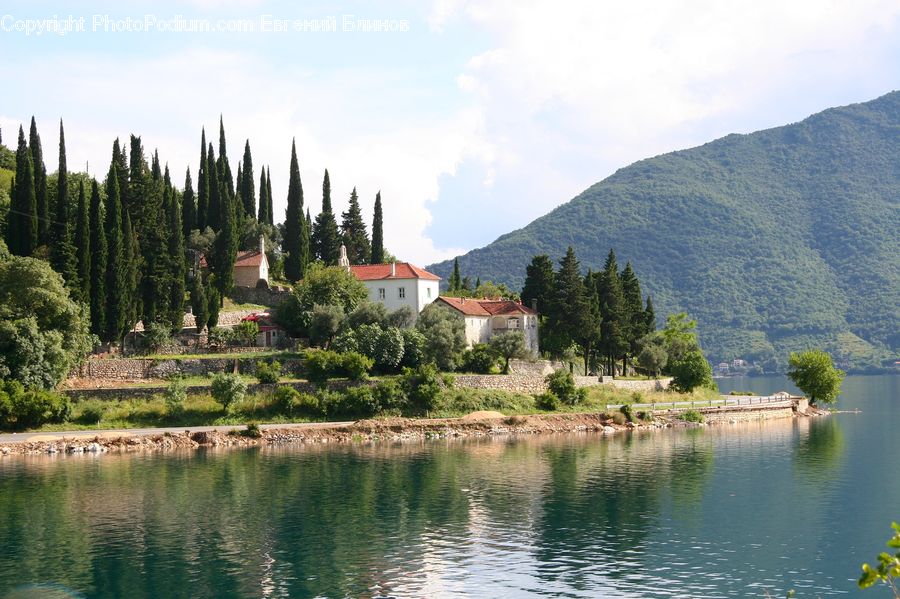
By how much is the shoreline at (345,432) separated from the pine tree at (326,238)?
36180mm

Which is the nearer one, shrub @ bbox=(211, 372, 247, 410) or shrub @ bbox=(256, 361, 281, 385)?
shrub @ bbox=(211, 372, 247, 410)

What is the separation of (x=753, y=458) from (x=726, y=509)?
18.4 metres

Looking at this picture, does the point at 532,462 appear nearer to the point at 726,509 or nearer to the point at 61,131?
the point at 726,509

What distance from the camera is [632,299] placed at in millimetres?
102250

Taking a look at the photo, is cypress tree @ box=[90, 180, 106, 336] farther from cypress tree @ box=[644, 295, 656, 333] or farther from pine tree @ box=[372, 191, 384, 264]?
cypress tree @ box=[644, 295, 656, 333]

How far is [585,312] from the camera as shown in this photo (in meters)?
88.5

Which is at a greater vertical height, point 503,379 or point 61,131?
point 61,131

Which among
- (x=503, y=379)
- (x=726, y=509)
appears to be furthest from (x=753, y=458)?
(x=503, y=379)

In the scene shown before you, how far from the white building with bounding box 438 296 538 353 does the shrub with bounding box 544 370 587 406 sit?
24.4ft

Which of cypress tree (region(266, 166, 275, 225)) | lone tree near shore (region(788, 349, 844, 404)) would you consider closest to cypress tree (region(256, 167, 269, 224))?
cypress tree (region(266, 166, 275, 225))

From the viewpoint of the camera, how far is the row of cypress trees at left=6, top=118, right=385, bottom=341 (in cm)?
7162

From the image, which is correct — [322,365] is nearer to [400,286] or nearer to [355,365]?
[355,365]

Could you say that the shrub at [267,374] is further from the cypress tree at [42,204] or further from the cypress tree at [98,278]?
the cypress tree at [42,204]

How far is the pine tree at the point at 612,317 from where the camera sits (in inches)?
3639
